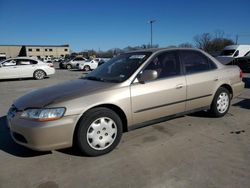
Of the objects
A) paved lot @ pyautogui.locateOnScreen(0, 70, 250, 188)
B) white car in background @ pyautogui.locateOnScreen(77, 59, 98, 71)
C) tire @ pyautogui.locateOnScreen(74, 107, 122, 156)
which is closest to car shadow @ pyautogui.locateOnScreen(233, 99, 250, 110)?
paved lot @ pyautogui.locateOnScreen(0, 70, 250, 188)

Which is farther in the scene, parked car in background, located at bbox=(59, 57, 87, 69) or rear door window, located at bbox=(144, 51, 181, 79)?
parked car in background, located at bbox=(59, 57, 87, 69)

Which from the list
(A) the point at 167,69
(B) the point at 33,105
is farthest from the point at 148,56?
(B) the point at 33,105

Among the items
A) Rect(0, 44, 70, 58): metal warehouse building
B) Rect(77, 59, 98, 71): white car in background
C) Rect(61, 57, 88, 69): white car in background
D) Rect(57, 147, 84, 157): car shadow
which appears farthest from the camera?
Rect(0, 44, 70, 58): metal warehouse building

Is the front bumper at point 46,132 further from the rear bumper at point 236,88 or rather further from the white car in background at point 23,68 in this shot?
the white car in background at point 23,68

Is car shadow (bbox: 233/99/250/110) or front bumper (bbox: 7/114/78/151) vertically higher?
front bumper (bbox: 7/114/78/151)

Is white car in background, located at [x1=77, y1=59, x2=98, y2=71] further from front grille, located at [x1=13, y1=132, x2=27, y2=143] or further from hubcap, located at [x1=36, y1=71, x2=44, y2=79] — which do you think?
front grille, located at [x1=13, y1=132, x2=27, y2=143]

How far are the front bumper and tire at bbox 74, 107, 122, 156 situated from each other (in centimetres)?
14

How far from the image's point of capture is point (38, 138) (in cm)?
302

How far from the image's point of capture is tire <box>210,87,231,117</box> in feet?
15.7

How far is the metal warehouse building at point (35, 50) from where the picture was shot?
321 ft

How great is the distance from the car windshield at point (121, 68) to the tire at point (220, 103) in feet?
5.92

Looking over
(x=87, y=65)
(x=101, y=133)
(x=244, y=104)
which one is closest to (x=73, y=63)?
(x=87, y=65)

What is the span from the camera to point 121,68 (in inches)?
163

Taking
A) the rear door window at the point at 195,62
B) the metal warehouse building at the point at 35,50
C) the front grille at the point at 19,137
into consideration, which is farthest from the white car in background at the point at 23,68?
the metal warehouse building at the point at 35,50
